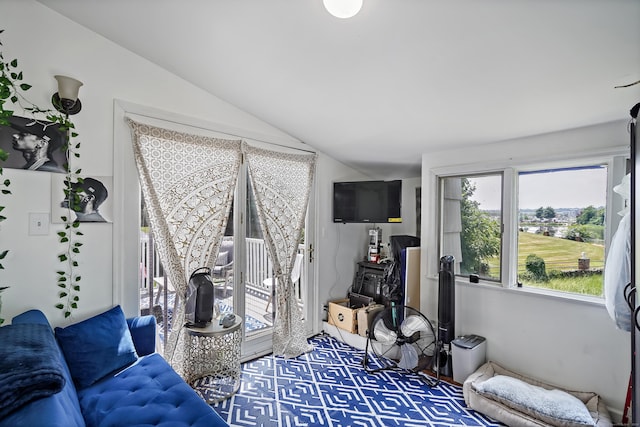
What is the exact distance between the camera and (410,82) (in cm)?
188

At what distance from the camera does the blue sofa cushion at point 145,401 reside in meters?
1.34

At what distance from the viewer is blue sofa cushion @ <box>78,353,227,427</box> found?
134cm

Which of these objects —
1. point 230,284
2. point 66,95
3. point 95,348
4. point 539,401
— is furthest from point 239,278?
point 539,401

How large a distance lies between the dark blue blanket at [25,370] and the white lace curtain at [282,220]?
1.77 meters

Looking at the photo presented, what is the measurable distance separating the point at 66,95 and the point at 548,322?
3.74m

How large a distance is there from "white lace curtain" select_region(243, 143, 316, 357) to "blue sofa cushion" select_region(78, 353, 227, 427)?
132 centimetres

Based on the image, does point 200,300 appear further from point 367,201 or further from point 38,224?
point 367,201

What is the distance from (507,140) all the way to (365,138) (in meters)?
1.21

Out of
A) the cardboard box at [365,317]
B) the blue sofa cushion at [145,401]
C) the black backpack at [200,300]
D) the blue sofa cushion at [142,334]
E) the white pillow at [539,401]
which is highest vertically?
→ the black backpack at [200,300]

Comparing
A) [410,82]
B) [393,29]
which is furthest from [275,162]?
[393,29]

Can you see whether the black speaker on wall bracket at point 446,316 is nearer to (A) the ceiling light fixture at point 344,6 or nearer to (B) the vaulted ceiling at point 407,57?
(B) the vaulted ceiling at point 407,57

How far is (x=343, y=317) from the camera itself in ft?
10.4

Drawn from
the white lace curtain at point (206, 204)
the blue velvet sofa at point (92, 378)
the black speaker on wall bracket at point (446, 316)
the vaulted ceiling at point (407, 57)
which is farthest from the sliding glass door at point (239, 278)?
the black speaker on wall bracket at point (446, 316)

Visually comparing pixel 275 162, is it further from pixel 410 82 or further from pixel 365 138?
pixel 410 82
